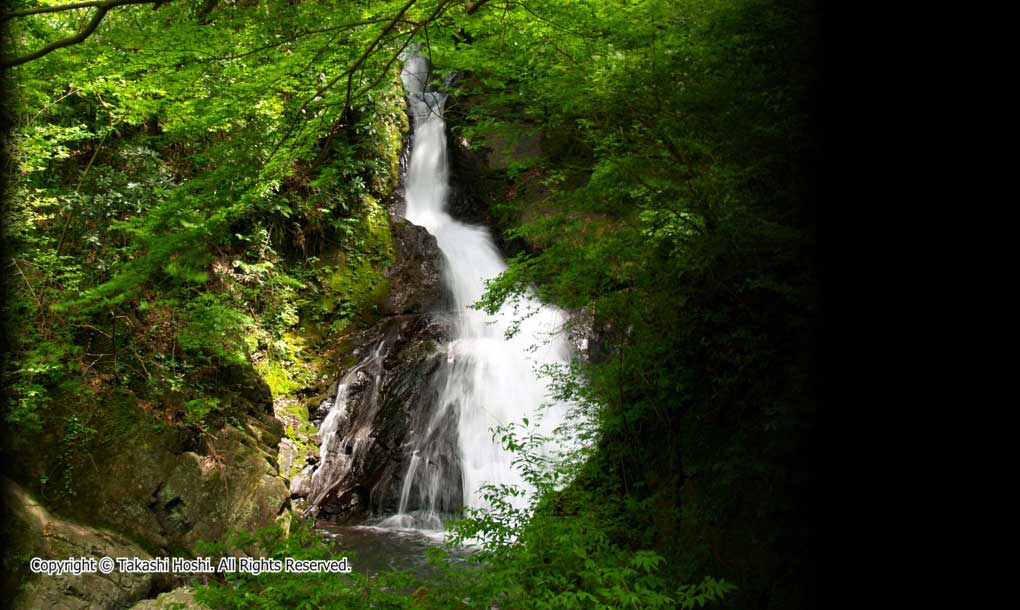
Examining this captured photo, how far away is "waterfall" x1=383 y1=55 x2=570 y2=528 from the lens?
25.9 feet

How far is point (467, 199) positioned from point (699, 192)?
11250 mm

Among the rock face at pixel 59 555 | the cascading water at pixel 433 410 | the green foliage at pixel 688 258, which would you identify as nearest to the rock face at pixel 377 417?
the cascading water at pixel 433 410

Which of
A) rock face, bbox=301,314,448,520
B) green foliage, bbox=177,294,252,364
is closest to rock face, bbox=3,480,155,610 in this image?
green foliage, bbox=177,294,252,364

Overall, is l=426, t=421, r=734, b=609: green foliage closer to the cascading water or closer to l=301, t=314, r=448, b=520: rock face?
the cascading water

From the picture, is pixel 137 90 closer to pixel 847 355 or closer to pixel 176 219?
pixel 176 219

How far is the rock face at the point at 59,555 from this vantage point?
4371 mm

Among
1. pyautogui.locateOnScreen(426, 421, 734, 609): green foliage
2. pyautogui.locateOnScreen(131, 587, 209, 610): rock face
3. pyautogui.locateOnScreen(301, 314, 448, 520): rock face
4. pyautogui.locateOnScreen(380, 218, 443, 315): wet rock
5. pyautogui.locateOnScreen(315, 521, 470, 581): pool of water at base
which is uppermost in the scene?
pyautogui.locateOnScreen(380, 218, 443, 315): wet rock

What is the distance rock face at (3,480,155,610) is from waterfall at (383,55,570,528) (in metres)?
3.15

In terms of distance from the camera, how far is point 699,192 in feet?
11.4

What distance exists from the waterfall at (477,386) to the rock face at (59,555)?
10.3ft

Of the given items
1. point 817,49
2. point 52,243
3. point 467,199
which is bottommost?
point 817,49

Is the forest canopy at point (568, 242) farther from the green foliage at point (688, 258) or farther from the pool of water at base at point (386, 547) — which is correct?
the pool of water at base at point (386, 547)

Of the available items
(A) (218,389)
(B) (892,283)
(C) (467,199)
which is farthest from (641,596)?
(C) (467,199)

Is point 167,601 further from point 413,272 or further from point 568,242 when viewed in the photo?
point 413,272
